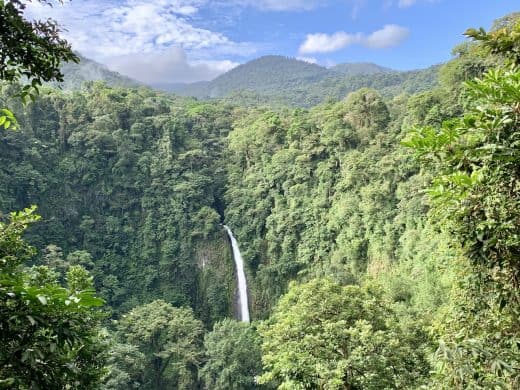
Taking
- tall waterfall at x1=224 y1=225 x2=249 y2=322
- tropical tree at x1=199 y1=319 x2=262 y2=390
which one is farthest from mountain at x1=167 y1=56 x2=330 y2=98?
tropical tree at x1=199 y1=319 x2=262 y2=390

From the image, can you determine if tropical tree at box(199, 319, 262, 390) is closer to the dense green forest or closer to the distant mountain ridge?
the dense green forest

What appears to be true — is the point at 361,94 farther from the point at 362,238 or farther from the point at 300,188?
the point at 362,238

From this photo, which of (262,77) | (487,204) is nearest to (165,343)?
(487,204)

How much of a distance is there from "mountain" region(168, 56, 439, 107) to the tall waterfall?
19.6 meters

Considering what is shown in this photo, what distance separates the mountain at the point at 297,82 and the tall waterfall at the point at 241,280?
19647mm

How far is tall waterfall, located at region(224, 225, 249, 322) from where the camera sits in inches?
982

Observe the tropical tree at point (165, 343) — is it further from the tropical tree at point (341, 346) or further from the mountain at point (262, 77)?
the mountain at point (262, 77)

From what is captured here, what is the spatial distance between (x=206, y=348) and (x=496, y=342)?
17724 mm

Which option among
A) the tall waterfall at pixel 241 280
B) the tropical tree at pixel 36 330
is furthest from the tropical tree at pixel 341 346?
the tall waterfall at pixel 241 280

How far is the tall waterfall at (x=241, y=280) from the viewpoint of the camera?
25.0 m

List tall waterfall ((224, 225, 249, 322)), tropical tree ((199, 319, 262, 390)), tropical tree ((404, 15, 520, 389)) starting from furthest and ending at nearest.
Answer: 1. tall waterfall ((224, 225, 249, 322))
2. tropical tree ((199, 319, 262, 390))
3. tropical tree ((404, 15, 520, 389))

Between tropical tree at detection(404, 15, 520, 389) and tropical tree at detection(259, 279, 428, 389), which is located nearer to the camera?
tropical tree at detection(404, 15, 520, 389)

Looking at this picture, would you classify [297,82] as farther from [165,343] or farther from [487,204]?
[487,204]

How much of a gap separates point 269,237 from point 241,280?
3.57 m
